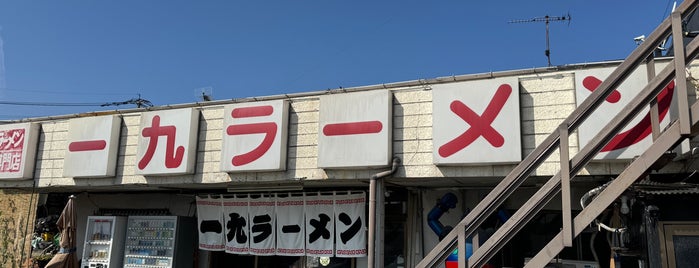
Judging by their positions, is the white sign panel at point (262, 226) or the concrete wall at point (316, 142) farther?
the white sign panel at point (262, 226)

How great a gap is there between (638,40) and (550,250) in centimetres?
707

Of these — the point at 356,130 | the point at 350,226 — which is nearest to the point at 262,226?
the point at 350,226

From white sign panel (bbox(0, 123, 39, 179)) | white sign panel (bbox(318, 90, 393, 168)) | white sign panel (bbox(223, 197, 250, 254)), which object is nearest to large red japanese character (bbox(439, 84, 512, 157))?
white sign panel (bbox(318, 90, 393, 168))

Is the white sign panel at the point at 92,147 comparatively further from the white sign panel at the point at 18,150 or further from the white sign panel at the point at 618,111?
the white sign panel at the point at 618,111

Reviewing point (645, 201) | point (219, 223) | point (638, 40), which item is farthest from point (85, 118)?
point (638, 40)

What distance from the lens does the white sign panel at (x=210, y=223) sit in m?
10.9

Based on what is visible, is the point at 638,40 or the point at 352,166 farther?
the point at 638,40

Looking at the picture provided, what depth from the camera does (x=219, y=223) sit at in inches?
431

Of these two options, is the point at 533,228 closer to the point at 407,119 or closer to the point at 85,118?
the point at 407,119

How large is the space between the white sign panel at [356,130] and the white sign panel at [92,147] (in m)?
4.59

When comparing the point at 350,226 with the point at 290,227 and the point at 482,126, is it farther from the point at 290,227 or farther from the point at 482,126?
the point at 482,126

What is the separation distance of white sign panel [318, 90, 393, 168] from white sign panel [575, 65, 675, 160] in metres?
2.84

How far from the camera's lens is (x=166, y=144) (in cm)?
968

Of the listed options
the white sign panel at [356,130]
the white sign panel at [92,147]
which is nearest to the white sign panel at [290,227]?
the white sign panel at [356,130]
